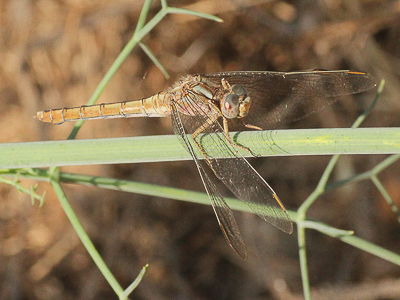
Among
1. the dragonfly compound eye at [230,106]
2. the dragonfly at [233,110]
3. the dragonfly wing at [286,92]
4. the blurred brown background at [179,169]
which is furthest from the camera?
the blurred brown background at [179,169]

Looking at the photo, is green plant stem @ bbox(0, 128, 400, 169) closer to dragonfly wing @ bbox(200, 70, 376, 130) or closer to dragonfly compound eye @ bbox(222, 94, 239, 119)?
dragonfly compound eye @ bbox(222, 94, 239, 119)

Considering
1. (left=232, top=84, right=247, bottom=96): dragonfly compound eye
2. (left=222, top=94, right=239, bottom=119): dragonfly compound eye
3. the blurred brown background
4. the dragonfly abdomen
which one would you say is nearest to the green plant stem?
(left=222, top=94, right=239, bottom=119): dragonfly compound eye

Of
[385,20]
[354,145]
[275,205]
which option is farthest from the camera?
[385,20]

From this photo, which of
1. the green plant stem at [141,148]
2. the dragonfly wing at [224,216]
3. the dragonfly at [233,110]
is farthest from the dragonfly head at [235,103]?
the green plant stem at [141,148]

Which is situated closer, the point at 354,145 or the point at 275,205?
the point at 354,145

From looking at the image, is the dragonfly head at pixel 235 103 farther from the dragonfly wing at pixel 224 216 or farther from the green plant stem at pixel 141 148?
the green plant stem at pixel 141 148

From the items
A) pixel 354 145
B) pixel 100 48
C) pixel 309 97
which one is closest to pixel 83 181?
pixel 354 145

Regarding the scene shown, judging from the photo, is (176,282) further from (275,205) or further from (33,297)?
(275,205)
